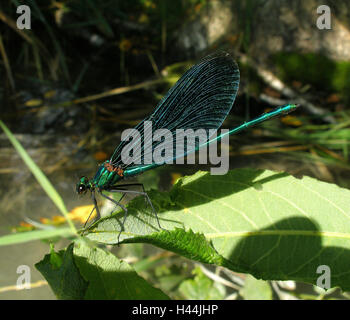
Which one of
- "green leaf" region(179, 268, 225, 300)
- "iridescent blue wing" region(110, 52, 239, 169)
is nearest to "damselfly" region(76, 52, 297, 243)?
"iridescent blue wing" region(110, 52, 239, 169)

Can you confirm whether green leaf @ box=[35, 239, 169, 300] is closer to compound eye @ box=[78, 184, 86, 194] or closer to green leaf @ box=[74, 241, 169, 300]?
green leaf @ box=[74, 241, 169, 300]

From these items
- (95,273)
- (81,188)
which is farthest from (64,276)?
(81,188)

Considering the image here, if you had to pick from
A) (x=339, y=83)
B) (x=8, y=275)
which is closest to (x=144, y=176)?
(x=8, y=275)

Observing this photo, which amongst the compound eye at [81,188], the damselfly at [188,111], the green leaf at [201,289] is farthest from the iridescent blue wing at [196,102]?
the green leaf at [201,289]

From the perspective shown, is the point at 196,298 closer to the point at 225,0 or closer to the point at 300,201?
the point at 300,201

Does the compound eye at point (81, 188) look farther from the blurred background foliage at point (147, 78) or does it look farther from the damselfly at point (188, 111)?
the blurred background foliage at point (147, 78)
